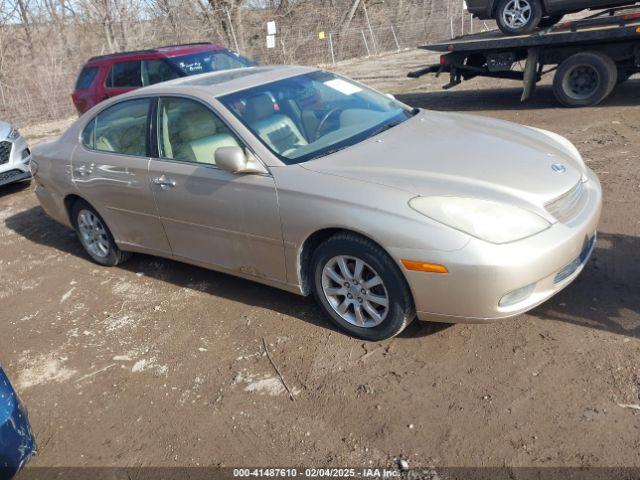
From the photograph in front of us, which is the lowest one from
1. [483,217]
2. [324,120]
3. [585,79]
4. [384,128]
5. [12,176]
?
[12,176]

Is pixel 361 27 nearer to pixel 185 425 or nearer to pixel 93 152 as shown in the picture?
pixel 93 152

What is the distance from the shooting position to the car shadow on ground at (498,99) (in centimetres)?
940

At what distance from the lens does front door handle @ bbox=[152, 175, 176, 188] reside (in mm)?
4141

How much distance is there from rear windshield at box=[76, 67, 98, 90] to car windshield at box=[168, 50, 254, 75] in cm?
183

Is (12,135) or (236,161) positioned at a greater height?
(236,161)

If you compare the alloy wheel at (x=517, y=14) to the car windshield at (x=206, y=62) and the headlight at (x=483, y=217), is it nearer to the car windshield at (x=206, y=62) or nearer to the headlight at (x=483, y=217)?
the car windshield at (x=206, y=62)

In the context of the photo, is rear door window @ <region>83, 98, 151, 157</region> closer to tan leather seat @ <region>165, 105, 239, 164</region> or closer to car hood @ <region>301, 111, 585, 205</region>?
tan leather seat @ <region>165, 105, 239, 164</region>

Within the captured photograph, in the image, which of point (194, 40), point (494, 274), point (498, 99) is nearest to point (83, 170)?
point (494, 274)

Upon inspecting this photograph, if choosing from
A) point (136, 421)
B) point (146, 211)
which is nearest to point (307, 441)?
point (136, 421)

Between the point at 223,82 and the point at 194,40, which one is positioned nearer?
the point at 223,82

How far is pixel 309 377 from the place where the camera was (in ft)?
11.0

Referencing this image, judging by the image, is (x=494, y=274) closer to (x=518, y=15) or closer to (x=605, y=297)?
(x=605, y=297)

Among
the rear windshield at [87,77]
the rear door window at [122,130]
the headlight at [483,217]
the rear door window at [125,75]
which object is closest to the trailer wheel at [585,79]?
the headlight at [483,217]

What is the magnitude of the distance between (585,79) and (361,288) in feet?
23.7
